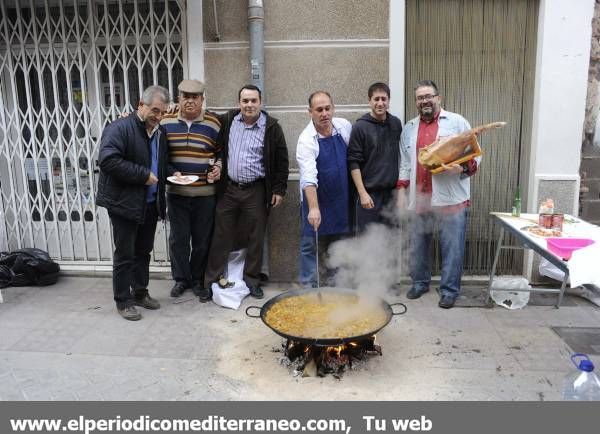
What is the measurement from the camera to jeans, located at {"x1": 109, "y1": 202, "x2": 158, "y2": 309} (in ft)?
16.1

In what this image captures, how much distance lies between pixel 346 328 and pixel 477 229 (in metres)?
2.68

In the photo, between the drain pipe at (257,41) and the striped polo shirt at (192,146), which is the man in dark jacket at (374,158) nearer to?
the drain pipe at (257,41)

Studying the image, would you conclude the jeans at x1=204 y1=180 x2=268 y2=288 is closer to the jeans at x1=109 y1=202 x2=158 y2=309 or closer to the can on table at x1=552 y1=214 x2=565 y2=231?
the jeans at x1=109 y1=202 x2=158 y2=309

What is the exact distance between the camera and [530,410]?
3.56 meters

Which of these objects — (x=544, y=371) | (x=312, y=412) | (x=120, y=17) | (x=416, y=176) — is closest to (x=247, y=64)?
(x=120, y=17)

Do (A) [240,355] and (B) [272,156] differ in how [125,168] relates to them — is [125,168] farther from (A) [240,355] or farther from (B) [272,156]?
(A) [240,355]

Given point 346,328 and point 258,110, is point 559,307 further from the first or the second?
point 258,110

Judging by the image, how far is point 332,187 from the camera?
17.2 ft

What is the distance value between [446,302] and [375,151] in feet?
5.41

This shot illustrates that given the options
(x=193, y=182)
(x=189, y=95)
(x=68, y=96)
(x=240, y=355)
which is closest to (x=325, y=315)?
(x=240, y=355)

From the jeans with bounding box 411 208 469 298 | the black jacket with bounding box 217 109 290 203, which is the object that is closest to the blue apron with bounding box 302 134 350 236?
the black jacket with bounding box 217 109 290 203

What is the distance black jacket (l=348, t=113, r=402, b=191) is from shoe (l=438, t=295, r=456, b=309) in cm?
122

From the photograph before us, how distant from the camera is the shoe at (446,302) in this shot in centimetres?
533

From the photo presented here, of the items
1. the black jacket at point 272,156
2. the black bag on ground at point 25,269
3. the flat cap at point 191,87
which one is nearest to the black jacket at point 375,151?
the black jacket at point 272,156
